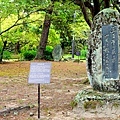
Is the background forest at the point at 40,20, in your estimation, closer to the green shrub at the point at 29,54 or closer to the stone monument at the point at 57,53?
the green shrub at the point at 29,54

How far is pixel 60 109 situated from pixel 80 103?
43 centimetres

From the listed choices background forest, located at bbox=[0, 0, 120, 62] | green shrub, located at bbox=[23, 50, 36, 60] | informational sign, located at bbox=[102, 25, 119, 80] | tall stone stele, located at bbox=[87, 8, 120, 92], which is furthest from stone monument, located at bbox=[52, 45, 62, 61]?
informational sign, located at bbox=[102, 25, 119, 80]

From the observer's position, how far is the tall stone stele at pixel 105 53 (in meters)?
6.89

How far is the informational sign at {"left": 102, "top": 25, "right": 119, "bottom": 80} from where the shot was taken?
22.6ft

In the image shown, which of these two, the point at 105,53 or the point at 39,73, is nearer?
the point at 39,73

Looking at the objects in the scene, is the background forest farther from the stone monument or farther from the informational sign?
the informational sign

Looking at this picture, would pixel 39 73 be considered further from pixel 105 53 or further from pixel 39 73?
pixel 105 53

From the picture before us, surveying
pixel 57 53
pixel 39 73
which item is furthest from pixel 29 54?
pixel 39 73

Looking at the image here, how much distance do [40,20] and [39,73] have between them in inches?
592

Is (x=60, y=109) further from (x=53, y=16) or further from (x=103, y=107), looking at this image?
(x=53, y=16)

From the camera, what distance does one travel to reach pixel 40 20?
20734mm

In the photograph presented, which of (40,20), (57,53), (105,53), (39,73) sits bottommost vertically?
(39,73)

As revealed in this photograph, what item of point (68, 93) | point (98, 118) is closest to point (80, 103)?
point (98, 118)

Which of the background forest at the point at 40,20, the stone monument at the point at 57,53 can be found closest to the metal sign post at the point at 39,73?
the background forest at the point at 40,20
